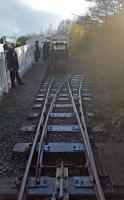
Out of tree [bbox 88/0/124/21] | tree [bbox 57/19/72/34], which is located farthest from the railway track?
tree [bbox 57/19/72/34]

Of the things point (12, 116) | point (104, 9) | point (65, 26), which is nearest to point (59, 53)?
point (104, 9)

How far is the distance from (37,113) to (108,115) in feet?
6.70

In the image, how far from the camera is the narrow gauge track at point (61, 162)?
5.68 m

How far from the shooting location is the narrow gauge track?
5676mm

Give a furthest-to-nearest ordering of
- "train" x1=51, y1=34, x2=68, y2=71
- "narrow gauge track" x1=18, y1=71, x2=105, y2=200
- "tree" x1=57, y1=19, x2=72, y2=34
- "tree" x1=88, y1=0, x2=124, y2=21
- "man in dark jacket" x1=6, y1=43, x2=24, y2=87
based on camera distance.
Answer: "tree" x1=57, y1=19, x2=72, y2=34, "train" x1=51, y1=34, x2=68, y2=71, "tree" x1=88, y1=0, x2=124, y2=21, "man in dark jacket" x1=6, y1=43, x2=24, y2=87, "narrow gauge track" x1=18, y1=71, x2=105, y2=200

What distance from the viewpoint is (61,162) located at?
700 cm

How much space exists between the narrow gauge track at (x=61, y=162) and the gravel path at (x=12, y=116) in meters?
0.47

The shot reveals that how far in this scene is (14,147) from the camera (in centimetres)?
790

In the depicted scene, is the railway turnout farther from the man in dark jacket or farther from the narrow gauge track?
the man in dark jacket

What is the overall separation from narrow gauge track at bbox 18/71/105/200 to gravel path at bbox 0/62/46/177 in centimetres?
47

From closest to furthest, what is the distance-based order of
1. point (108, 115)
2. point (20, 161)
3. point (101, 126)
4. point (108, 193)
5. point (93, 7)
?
point (108, 193)
point (20, 161)
point (101, 126)
point (108, 115)
point (93, 7)

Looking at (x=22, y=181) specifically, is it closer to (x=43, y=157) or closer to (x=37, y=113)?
(x=43, y=157)

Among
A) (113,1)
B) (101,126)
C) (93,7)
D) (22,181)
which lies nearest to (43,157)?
(22,181)

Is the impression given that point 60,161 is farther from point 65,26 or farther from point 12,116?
point 65,26
